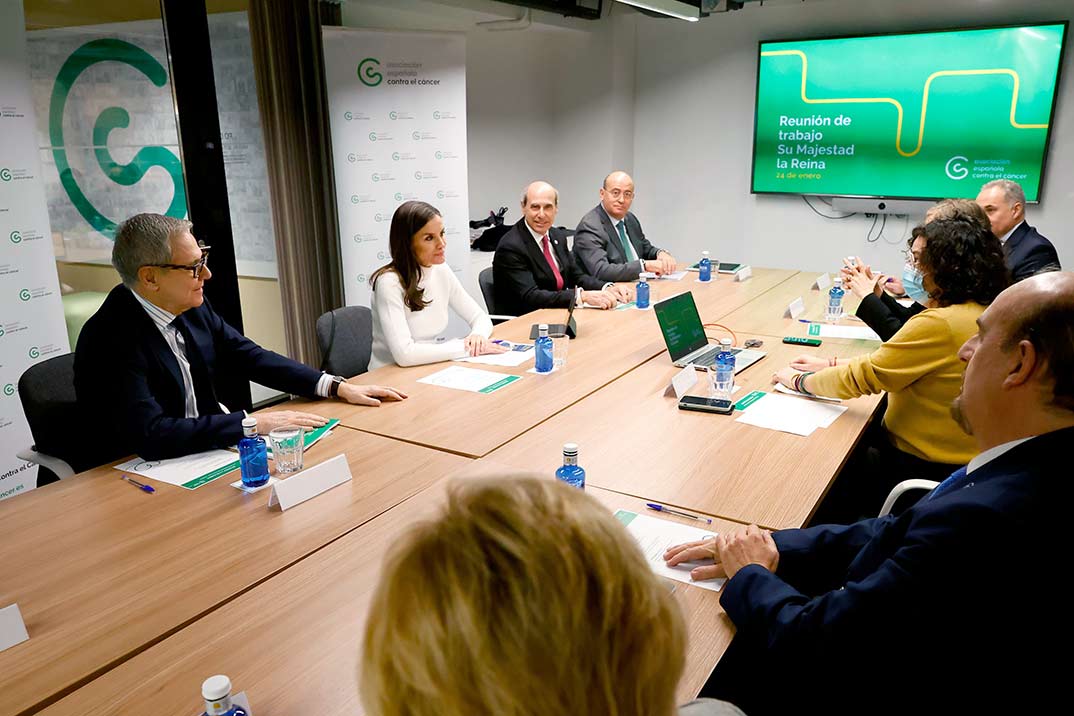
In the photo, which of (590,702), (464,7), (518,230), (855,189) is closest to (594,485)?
(590,702)

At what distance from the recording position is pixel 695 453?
2211mm

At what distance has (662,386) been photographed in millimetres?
2842

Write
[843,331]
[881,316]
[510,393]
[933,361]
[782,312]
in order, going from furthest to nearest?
[782,312], [843,331], [881,316], [510,393], [933,361]

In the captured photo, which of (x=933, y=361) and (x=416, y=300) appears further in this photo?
(x=416, y=300)

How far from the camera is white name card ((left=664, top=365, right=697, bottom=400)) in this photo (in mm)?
2680

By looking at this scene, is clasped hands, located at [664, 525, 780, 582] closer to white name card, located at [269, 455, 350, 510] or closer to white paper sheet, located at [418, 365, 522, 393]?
white name card, located at [269, 455, 350, 510]

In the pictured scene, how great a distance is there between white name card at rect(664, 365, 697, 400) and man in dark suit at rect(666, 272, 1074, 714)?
1.20 metres

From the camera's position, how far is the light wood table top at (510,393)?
2.39m

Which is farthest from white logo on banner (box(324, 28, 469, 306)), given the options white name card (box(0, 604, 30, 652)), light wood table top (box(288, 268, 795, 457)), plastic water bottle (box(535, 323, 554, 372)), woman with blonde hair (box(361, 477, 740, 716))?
woman with blonde hair (box(361, 477, 740, 716))

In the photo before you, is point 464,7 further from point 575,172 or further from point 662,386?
point 662,386

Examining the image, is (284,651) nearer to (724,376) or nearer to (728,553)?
(728,553)

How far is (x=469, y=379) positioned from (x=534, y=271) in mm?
1601

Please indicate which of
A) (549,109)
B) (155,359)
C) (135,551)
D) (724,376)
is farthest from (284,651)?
(549,109)

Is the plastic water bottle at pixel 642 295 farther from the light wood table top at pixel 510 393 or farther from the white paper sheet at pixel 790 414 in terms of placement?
the white paper sheet at pixel 790 414
